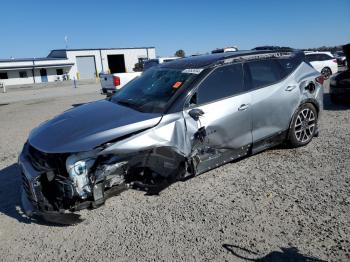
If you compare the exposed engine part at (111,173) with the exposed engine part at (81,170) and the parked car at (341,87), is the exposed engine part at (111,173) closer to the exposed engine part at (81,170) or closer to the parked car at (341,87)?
the exposed engine part at (81,170)

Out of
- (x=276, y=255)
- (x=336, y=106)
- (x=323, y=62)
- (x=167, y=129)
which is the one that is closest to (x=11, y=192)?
(x=167, y=129)

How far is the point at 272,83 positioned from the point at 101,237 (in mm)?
3485

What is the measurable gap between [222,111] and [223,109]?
4 centimetres

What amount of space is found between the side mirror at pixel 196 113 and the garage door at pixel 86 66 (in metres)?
57.9

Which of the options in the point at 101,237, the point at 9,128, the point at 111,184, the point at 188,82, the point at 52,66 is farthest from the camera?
the point at 52,66

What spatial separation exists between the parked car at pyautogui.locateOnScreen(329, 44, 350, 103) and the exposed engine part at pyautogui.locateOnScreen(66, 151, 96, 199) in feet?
26.4

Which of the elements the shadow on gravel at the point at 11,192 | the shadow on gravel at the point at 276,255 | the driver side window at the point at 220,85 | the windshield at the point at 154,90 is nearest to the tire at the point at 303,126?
the driver side window at the point at 220,85

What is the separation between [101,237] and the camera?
351 cm

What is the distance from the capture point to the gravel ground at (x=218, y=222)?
10.2 ft

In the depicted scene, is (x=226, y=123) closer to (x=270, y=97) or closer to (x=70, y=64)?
(x=270, y=97)

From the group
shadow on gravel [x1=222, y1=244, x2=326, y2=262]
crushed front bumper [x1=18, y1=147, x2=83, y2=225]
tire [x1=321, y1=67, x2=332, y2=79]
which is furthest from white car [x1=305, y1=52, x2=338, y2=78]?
crushed front bumper [x1=18, y1=147, x2=83, y2=225]

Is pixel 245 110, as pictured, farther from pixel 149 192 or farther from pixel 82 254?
pixel 82 254

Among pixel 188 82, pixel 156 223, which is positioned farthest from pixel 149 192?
pixel 188 82

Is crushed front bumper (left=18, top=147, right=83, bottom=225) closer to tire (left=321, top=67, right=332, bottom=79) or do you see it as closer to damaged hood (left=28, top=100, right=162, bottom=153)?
damaged hood (left=28, top=100, right=162, bottom=153)
